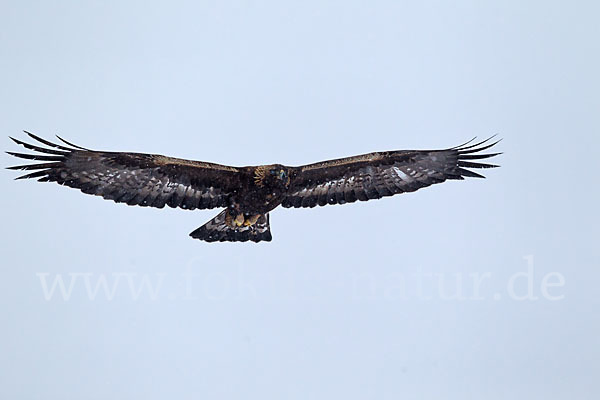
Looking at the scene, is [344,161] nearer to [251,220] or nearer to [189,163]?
[251,220]

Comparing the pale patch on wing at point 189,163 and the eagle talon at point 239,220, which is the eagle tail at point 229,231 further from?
the pale patch on wing at point 189,163

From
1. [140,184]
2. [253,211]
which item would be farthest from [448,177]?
[140,184]

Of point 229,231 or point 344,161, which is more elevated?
point 344,161

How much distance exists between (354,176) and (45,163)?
481 centimetres

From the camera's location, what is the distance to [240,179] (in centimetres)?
1480

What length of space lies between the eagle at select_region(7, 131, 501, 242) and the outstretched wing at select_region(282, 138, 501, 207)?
2cm

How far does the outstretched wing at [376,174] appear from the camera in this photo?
15.3m

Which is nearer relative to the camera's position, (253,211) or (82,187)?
(82,187)

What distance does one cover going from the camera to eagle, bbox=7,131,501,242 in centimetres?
1413

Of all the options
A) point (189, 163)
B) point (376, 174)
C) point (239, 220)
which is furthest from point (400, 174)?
point (189, 163)

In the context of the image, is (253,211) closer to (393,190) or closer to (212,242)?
(212,242)

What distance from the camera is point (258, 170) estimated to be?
1467cm

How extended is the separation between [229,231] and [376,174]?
8.29ft

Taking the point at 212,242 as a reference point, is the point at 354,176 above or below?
above
